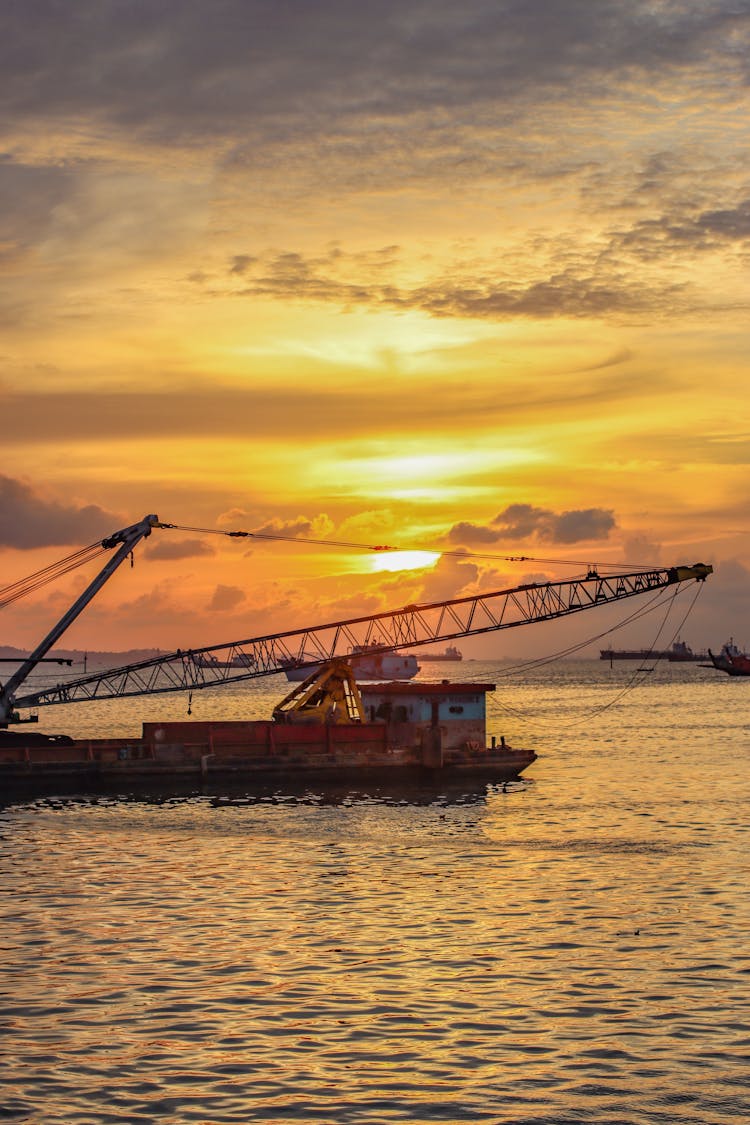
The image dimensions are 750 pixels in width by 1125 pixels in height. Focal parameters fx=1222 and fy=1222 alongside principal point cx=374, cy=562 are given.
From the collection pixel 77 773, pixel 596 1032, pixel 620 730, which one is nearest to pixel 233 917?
pixel 596 1032

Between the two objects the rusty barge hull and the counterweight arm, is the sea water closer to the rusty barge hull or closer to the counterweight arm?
the rusty barge hull

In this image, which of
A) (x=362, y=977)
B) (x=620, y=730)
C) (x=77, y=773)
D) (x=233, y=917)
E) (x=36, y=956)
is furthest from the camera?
(x=620, y=730)

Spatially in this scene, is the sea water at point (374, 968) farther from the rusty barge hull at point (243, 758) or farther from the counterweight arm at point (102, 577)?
the counterweight arm at point (102, 577)

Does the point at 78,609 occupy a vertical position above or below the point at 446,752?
above

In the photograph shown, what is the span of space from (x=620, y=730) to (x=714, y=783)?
5391 centimetres

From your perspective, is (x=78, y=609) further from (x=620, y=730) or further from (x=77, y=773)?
(x=620, y=730)

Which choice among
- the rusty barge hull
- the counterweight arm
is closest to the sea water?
the rusty barge hull

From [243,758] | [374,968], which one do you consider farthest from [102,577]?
[374,968]

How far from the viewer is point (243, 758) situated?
58.5 metres

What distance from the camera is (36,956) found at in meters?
27.1

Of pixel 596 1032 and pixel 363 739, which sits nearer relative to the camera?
pixel 596 1032

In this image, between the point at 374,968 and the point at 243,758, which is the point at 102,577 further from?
the point at 374,968

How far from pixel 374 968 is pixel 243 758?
33.1 m

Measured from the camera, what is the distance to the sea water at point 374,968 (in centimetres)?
1888
